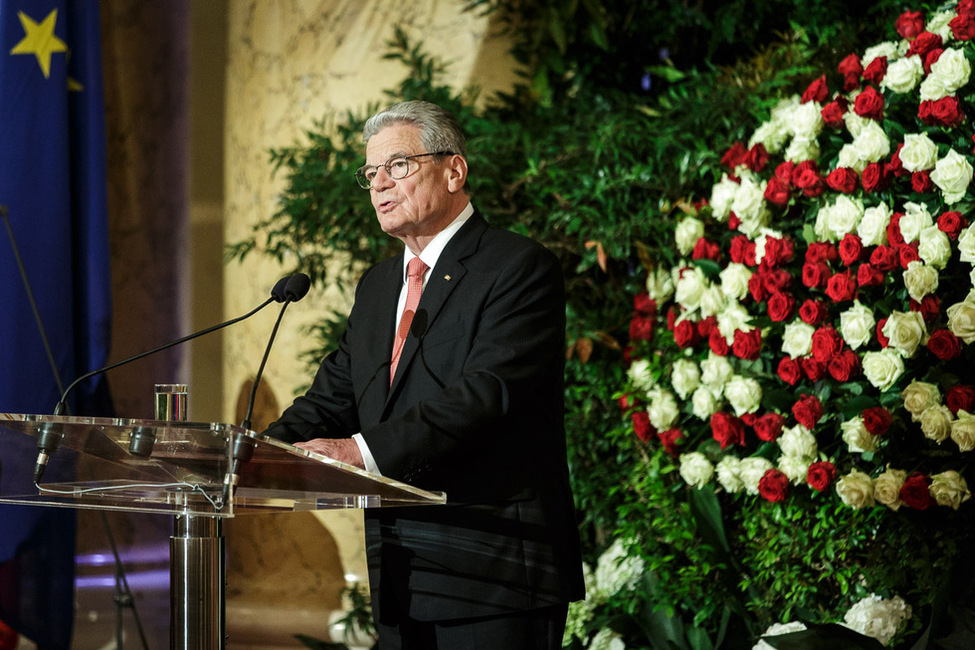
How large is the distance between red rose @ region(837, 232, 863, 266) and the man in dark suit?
997mm

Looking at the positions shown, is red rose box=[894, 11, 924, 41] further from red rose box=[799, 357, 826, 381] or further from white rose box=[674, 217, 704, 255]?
red rose box=[799, 357, 826, 381]

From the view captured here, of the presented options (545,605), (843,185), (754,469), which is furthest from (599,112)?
(545,605)

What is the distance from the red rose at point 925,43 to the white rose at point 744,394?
0.93m

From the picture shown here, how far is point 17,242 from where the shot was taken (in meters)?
3.11

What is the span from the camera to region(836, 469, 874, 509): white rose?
242 centimetres

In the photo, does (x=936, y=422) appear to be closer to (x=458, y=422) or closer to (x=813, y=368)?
(x=813, y=368)

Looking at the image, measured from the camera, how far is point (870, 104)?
2559 mm

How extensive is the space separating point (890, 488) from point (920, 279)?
1.65 ft

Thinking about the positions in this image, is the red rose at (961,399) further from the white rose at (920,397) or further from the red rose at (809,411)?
the red rose at (809,411)

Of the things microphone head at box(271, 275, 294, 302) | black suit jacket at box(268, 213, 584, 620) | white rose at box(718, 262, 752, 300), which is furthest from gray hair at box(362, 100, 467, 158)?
white rose at box(718, 262, 752, 300)

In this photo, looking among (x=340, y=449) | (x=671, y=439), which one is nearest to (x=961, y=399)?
(x=671, y=439)

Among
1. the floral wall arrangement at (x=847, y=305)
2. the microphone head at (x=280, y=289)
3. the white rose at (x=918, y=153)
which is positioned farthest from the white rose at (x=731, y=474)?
the microphone head at (x=280, y=289)

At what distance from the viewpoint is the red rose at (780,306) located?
102 inches

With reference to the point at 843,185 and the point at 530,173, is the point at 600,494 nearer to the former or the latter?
the point at 530,173
